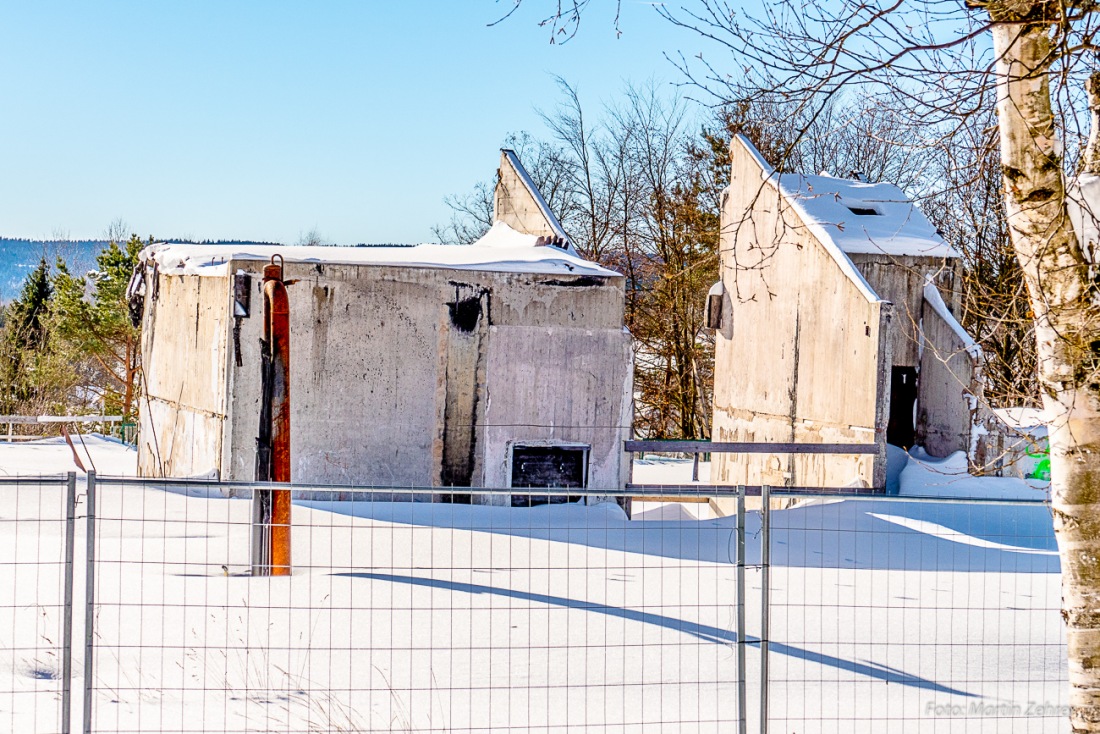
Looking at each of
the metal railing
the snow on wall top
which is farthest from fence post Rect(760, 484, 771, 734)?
the snow on wall top

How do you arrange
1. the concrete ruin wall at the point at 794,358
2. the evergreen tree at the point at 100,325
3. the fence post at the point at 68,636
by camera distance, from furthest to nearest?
the evergreen tree at the point at 100,325 → the concrete ruin wall at the point at 794,358 → the fence post at the point at 68,636

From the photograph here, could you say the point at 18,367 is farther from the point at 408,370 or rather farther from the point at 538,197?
the point at 408,370

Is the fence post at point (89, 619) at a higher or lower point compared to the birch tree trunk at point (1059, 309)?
lower

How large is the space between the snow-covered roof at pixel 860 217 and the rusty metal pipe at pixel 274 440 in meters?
8.34

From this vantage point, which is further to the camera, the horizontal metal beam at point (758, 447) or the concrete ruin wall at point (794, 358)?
the concrete ruin wall at point (794, 358)

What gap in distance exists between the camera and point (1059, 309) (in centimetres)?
424

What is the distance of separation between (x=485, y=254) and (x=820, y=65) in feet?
34.3

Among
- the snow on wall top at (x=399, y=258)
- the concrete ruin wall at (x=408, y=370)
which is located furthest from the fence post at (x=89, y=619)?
the snow on wall top at (x=399, y=258)

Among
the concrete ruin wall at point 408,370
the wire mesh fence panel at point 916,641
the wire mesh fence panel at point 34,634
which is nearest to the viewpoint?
the wire mesh fence panel at point 34,634

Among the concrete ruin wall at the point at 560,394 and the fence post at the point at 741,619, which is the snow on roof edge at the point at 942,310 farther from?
the fence post at the point at 741,619

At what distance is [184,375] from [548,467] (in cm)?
538

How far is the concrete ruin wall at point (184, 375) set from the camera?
13727mm

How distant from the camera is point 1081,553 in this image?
4.37 meters

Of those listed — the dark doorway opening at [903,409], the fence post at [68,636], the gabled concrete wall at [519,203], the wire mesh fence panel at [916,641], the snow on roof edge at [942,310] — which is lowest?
the wire mesh fence panel at [916,641]
